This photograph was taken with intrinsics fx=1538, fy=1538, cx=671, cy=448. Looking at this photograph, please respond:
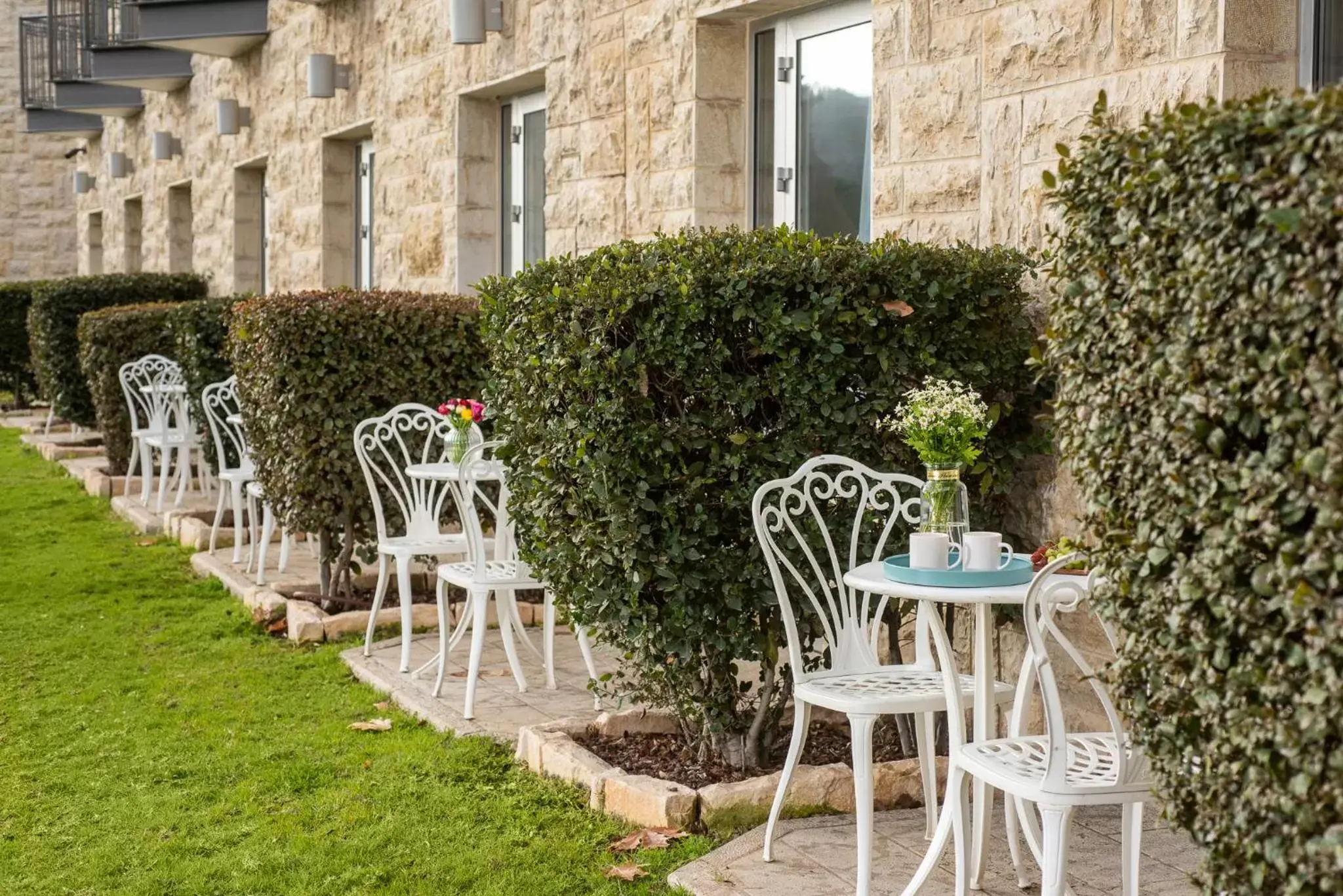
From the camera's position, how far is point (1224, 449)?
2.32 meters

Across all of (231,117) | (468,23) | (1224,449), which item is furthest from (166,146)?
(1224,449)

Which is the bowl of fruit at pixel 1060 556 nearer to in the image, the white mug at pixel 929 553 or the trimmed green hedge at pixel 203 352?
the white mug at pixel 929 553

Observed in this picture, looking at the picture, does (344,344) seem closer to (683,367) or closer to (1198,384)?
(683,367)

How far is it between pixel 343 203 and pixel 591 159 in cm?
429

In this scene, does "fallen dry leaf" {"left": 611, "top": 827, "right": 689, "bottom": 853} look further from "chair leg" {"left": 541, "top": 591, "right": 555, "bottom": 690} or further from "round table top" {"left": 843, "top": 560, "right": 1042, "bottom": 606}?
"chair leg" {"left": 541, "top": 591, "right": 555, "bottom": 690}

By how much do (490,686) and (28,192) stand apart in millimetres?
19898

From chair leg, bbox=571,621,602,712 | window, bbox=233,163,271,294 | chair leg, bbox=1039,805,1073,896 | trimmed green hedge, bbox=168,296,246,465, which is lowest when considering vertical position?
chair leg, bbox=571,621,602,712

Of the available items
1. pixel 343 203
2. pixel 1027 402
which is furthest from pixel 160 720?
pixel 343 203

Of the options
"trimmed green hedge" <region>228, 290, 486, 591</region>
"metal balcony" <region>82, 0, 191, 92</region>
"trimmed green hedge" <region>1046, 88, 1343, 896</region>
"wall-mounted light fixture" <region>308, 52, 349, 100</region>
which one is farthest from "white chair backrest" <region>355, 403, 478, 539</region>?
"metal balcony" <region>82, 0, 191, 92</region>

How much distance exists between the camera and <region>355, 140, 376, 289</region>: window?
11141 mm

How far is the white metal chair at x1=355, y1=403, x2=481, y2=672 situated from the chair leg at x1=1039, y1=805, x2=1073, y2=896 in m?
3.42

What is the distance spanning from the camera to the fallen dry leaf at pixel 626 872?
12.4 ft

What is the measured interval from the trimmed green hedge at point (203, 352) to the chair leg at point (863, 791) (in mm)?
6501

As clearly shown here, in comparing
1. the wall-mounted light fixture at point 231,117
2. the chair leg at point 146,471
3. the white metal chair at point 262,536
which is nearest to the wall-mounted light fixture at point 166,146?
the wall-mounted light fixture at point 231,117
